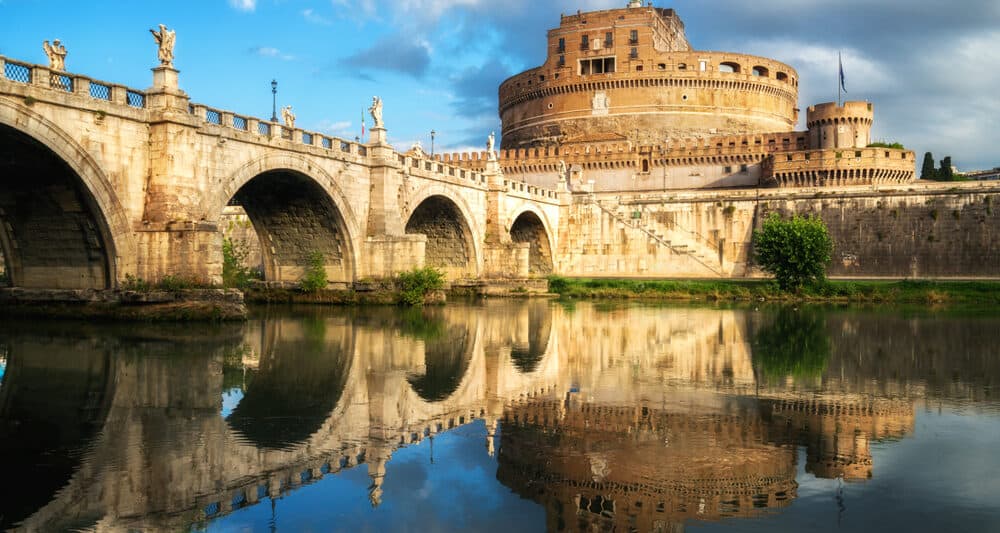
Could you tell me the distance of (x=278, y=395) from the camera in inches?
519

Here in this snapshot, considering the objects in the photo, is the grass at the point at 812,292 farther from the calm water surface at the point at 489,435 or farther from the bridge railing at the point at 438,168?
the calm water surface at the point at 489,435

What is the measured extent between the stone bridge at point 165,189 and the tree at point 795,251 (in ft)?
59.2

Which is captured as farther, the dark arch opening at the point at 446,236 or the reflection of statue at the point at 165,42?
the dark arch opening at the point at 446,236

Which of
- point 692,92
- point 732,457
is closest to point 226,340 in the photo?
point 732,457

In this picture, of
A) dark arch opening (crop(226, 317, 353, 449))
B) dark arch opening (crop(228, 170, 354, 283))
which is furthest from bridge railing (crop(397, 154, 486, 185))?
dark arch opening (crop(226, 317, 353, 449))

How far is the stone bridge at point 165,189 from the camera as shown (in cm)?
2188

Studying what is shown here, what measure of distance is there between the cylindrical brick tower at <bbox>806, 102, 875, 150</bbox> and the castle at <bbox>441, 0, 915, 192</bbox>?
82mm

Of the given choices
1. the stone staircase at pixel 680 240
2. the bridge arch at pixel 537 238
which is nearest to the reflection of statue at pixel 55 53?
the bridge arch at pixel 537 238

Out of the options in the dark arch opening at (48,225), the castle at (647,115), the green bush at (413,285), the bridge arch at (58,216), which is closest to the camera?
the bridge arch at (58,216)

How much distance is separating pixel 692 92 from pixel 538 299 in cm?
4351

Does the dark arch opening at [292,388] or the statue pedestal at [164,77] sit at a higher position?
the statue pedestal at [164,77]

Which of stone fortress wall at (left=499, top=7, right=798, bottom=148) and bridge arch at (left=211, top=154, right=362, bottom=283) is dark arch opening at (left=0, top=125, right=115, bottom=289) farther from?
stone fortress wall at (left=499, top=7, right=798, bottom=148)

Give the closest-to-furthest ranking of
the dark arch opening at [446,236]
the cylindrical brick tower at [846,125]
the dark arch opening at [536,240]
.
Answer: the dark arch opening at [446,236], the dark arch opening at [536,240], the cylindrical brick tower at [846,125]

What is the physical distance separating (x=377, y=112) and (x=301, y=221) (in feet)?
19.0
